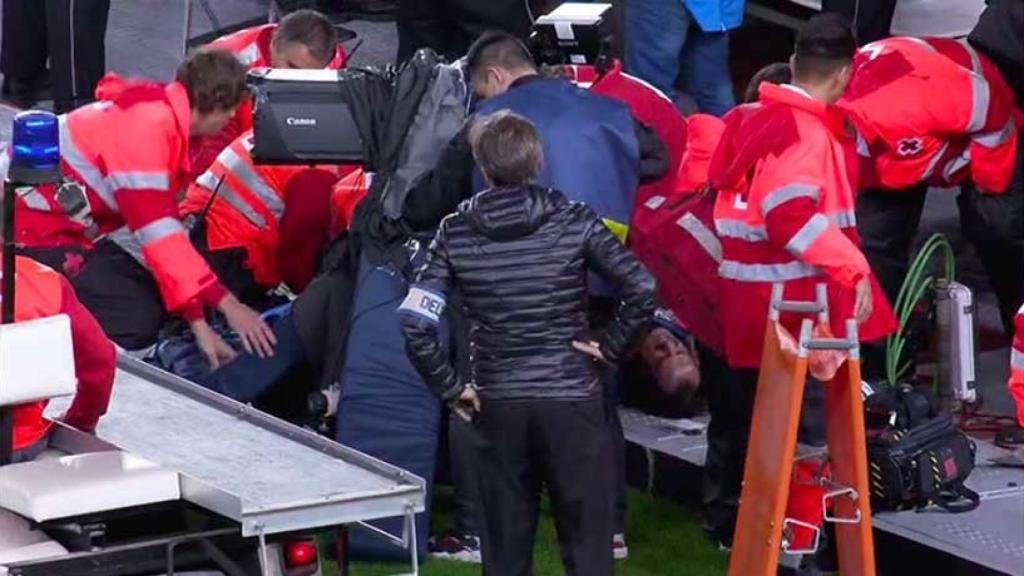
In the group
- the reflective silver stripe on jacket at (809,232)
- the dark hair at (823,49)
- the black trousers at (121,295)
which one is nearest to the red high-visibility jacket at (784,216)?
the reflective silver stripe on jacket at (809,232)

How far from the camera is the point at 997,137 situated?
30.1 ft

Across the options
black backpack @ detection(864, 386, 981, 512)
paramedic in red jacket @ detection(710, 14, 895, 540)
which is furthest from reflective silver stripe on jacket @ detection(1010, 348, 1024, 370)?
black backpack @ detection(864, 386, 981, 512)

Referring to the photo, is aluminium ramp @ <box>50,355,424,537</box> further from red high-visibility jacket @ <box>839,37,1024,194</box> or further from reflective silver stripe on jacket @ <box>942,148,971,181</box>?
reflective silver stripe on jacket @ <box>942,148,971,181</box>

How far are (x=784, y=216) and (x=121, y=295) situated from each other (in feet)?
8.42

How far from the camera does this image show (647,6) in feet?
35.6

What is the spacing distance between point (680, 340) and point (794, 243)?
151 cm

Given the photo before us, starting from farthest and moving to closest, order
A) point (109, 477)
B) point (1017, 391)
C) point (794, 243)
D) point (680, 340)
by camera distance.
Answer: point (680, 340)
point (794, 243)
point (1017, 391)
point (109, 477)

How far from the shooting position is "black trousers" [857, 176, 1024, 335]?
370 inches

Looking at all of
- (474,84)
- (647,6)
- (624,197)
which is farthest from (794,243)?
(647,6)

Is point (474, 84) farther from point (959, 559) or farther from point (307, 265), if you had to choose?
point (959, 559)

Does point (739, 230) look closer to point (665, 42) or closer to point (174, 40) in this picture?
point (665, 42)

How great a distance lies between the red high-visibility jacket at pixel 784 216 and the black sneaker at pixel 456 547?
3.62 feet

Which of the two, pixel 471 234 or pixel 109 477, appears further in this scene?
pixel 471 234

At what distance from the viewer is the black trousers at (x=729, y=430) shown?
27.2 ft
